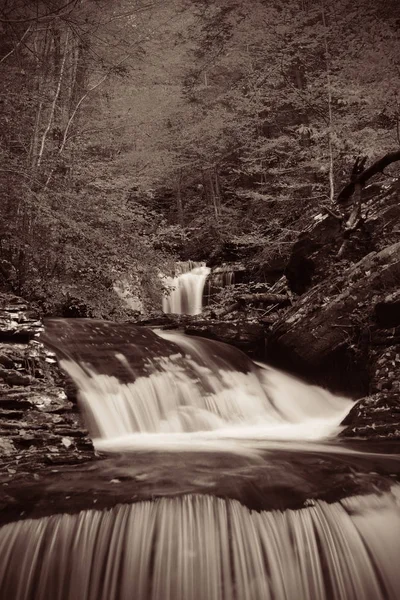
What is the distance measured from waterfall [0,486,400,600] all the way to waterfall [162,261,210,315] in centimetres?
1062

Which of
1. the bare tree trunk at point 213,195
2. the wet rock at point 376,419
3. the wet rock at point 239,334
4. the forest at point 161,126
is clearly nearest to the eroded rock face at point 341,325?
the wet rock at point 239,334

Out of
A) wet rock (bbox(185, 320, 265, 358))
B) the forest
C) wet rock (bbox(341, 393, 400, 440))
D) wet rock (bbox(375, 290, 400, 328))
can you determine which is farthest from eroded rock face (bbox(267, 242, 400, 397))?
the forest

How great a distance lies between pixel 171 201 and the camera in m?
20.4

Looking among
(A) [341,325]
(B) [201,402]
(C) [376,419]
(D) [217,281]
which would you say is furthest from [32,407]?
(D) [217,281]

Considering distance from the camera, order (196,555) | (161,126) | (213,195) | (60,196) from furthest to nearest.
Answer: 1. (213,195)
2. (161,126)
3. (60,196)
4. (196,555)

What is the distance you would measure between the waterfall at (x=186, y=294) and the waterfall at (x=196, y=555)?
1062 centimetres

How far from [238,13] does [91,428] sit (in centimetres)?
1462

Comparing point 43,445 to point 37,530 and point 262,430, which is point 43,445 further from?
point 262,430

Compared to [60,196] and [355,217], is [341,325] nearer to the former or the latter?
[355,217]

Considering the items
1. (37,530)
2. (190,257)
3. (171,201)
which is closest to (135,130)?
(190,257)

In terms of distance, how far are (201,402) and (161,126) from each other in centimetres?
1121

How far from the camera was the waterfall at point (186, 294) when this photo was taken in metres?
14.0

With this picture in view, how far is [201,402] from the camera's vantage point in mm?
6812

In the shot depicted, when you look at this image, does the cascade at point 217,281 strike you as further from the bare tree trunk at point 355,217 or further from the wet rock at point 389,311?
the wet rock at point 389,311
